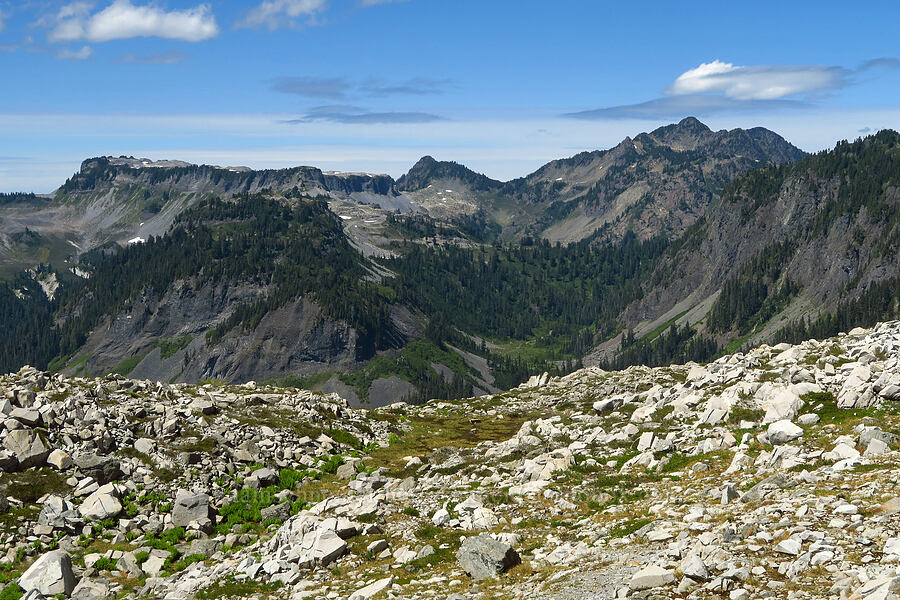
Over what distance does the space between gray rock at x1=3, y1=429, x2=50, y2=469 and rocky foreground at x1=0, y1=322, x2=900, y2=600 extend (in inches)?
5.2

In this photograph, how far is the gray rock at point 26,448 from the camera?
141 ft

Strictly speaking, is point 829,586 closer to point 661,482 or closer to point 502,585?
point 502,585

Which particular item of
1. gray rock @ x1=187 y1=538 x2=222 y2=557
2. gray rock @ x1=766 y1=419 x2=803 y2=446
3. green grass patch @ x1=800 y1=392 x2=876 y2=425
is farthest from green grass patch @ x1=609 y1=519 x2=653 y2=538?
gray rock @ x1=187 y1=538 x2=222 y2=557

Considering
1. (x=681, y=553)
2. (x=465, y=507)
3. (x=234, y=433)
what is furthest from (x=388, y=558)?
(x=234, y=433)

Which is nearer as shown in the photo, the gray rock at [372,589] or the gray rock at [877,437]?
the gray rock at [372,589]

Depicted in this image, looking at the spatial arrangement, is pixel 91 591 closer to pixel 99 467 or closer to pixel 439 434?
pixel 99 467

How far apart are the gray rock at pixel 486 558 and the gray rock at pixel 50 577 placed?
63.6 ft

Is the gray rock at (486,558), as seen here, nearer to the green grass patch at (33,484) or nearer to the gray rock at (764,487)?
the gray rock at (764,487)

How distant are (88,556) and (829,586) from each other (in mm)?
34952

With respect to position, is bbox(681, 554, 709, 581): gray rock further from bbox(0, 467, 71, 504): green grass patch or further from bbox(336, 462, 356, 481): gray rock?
bbox(0, 467, 71, 504): green grass patch

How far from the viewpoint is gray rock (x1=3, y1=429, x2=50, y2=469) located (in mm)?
43062

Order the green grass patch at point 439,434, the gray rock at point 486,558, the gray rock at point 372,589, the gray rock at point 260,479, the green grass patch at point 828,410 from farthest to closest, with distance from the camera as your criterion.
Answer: the green grass patch at point 439,434
the gray rock at point 260,479
the green grass patch at point 828,410
the gray rock at point 486,558
the gray rock at point 372,589

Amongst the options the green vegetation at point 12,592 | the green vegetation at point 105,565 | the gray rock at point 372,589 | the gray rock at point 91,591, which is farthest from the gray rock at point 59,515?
the gray rock at point 372,589

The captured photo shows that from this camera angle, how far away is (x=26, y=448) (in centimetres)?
4353
